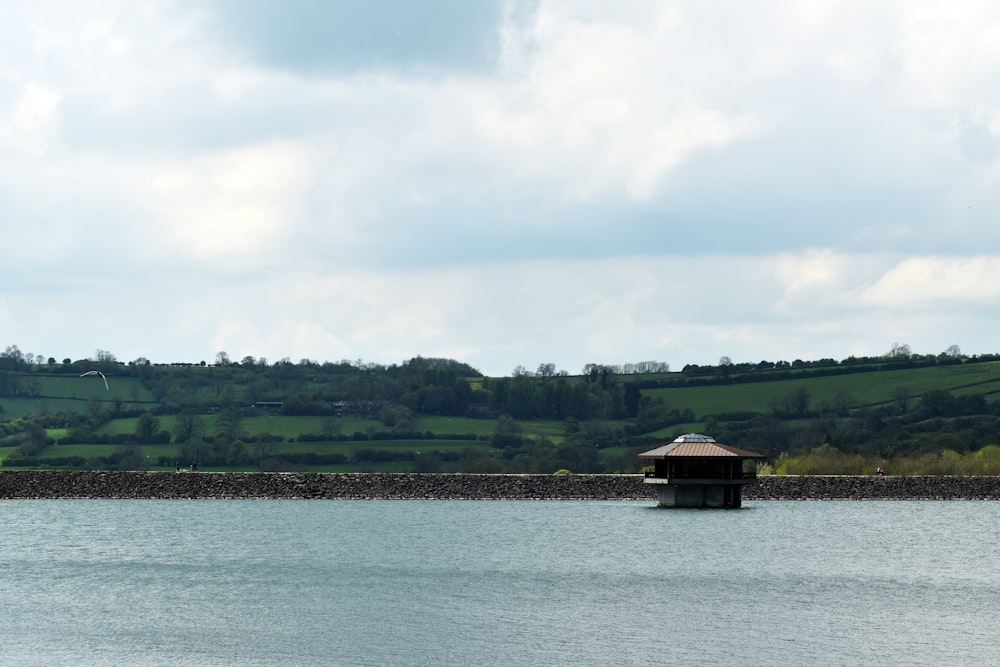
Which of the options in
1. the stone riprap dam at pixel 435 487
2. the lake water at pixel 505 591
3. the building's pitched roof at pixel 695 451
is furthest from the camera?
the stone riprap dam at pixel 435 487

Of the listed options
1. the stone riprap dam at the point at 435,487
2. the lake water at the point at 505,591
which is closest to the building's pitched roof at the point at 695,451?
the lake water at the point at 505,591

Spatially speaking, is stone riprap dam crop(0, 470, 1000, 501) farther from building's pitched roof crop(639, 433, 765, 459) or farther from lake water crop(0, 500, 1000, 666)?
lake water crop(0, 500, 1000, 666)

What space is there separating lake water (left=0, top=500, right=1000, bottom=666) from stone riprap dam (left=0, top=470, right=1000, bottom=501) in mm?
25115

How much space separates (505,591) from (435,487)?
72.4 metres

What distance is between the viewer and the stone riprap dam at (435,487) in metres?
128

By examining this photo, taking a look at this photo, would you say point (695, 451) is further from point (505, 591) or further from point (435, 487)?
point (505, 591)

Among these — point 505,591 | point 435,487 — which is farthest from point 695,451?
point 505,591

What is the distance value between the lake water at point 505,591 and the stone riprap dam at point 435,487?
25.1m

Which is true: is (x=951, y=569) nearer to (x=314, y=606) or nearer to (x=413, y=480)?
(x=314, y=606)

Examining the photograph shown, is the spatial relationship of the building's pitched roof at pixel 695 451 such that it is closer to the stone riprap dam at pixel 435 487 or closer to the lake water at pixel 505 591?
the lake water at pixel 505 591

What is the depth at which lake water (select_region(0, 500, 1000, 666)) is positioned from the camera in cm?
4359

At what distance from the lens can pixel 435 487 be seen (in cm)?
12962

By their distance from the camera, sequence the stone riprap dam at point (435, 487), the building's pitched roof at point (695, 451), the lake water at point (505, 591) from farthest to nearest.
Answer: the stone riprap dam at point (435, 487) → the building's pitched roof at point (695, 451) → the lake water at point (505, 591)

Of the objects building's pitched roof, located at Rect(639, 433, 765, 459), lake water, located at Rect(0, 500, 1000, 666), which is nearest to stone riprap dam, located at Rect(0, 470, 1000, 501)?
building's pitched roof, located at Rect(639, 433, 765, 459)
